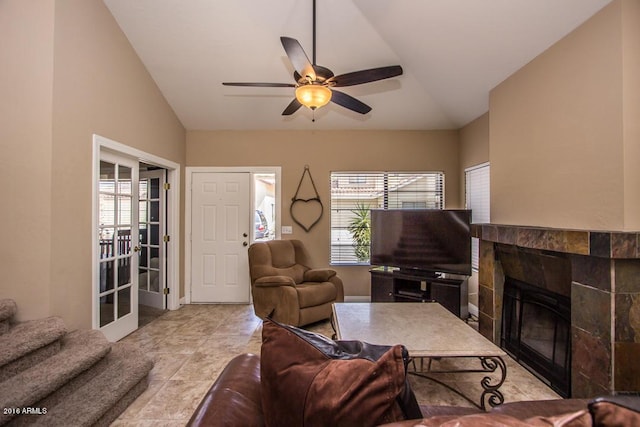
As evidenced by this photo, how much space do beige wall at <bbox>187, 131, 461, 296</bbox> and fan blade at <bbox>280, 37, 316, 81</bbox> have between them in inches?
87.1

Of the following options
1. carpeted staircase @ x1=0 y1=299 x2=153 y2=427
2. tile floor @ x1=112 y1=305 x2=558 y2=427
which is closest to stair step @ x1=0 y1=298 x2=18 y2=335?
carpeted staircase @ x1=0 y1=299 x2=153 y2=427

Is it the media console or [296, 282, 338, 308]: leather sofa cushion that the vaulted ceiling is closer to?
the media console

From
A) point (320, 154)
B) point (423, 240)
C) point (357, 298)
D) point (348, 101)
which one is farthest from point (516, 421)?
point (320, 154)

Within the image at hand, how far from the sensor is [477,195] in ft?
12.7

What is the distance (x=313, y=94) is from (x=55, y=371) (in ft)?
8.27

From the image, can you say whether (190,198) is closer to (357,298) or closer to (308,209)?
(308,209)

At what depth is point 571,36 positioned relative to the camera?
6.79ft

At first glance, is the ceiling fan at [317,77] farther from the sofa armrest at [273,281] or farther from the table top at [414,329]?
the sofa armrest at [273,281]

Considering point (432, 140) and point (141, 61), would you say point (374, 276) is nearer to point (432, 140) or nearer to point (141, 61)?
point (432, 140)

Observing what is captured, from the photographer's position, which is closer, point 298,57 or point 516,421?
point 516,421

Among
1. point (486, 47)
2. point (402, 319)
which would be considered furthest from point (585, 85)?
point (402, 319)

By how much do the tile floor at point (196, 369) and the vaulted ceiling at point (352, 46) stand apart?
270 cm

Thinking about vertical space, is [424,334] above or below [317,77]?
below

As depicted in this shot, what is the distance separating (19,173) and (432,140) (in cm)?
460
